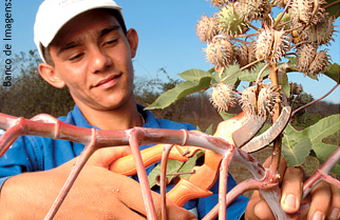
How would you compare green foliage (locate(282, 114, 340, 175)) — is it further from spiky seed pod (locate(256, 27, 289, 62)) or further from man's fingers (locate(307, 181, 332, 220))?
spiky seed pod (locate(256, 27, 289, 62))

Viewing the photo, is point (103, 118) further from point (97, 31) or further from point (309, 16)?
point (309, 16)

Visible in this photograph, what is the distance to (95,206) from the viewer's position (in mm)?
615

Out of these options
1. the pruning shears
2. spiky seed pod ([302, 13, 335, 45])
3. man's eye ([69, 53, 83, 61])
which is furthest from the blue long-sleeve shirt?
spiky seed pod ([302, 13, 335, 45])

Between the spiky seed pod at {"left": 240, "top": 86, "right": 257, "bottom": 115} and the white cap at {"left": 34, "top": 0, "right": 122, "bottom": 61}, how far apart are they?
0.81 m

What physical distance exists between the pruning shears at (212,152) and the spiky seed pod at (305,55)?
0.11 metres

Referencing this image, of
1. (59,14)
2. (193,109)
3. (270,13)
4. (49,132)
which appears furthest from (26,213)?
(193,109)

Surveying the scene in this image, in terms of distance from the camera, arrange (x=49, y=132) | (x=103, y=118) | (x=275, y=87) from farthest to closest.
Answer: (x=103, y=118), (x=275, y=87), (x=49, y=132)

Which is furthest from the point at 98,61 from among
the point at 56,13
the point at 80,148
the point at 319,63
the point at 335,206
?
the point at 335,206

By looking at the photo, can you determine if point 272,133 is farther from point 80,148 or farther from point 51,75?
point 51,75

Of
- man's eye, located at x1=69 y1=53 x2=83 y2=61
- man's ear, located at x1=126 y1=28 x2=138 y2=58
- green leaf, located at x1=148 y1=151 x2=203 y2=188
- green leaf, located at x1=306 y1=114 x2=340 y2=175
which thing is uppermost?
man's ear, located at x1=126 y1=28 x2=138 y2=58

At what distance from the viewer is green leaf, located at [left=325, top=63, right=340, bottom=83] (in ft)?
2.22

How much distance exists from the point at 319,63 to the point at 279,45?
0.37 ft

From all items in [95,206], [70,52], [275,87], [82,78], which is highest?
[70,52]

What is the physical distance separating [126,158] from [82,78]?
0.60 m
